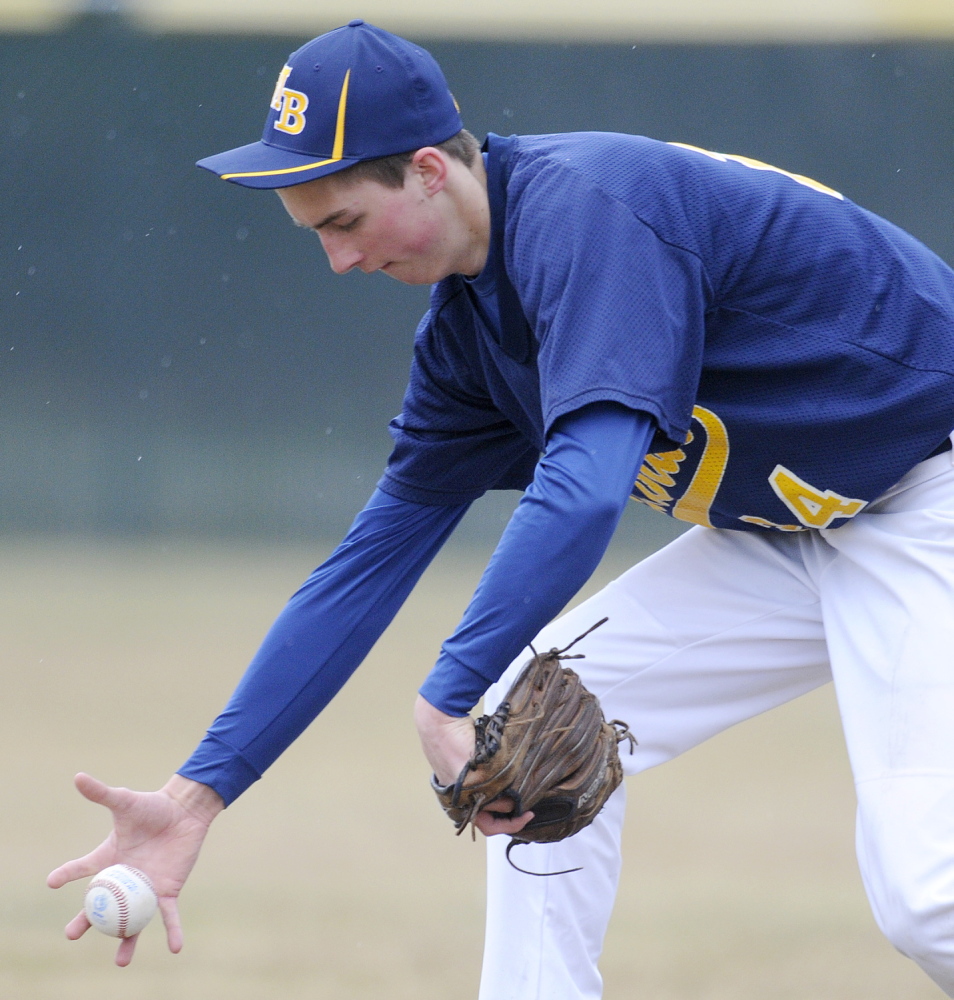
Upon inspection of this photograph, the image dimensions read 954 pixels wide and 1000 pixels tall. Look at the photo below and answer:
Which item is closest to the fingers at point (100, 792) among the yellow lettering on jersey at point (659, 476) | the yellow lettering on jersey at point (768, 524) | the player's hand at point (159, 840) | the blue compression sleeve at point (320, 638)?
the player's hand at point (159, 840)

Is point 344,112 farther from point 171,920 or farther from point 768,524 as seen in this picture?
point 171,920

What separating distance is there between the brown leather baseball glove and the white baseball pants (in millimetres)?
254

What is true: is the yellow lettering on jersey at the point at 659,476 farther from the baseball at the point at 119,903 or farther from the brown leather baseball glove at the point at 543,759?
the baseball at the point at 119,903

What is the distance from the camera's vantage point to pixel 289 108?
1.54m

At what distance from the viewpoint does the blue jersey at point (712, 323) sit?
1.40 metres

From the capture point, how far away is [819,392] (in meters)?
1.62

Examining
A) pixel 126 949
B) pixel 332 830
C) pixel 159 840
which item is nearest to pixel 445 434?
pixel 159 840

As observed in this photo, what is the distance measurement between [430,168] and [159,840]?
37.4 inches

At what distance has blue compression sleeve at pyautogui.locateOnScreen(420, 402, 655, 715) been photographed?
1342 mm

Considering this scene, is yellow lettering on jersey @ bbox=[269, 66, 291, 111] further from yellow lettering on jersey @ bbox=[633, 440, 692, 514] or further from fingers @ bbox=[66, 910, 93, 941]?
fingers @ bbox=[66, 910, 93, 941]

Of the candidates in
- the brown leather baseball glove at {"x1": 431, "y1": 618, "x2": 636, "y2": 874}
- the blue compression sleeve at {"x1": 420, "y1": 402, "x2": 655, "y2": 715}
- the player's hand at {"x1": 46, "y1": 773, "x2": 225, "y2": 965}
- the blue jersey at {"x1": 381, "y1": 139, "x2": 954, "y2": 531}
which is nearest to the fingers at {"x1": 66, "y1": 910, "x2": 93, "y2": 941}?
the player's hand at {"x1": 46, "y1": 773, "x2": 225, "y2": 965}

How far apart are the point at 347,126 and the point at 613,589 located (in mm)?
875

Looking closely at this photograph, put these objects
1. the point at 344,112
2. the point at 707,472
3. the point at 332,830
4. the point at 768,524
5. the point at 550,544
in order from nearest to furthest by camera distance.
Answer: the point at 550,544, the point at 344,112, the point at 707,472, the point at 768,524, the point at 332,830

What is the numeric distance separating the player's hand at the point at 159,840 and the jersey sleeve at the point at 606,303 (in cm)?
77
